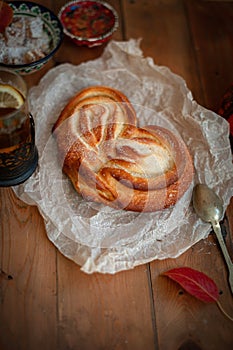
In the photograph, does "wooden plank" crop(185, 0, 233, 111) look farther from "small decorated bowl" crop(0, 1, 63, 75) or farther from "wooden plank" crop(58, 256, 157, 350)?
"wooden plank" crop(58, 256, 157, 350)

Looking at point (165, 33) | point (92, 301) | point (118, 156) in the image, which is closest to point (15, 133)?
point (118, 156)

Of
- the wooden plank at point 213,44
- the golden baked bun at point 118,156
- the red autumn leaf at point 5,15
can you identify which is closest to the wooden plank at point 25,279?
the golden baked bun at point 118,156

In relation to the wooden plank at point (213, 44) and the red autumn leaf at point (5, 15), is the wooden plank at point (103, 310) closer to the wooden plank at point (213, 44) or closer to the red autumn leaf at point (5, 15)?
the wooden plank at point (213, 44)

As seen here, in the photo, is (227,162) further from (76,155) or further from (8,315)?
(8,315)

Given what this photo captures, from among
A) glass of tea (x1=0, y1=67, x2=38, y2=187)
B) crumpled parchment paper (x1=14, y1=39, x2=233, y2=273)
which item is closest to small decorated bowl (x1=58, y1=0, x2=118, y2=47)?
crumpled parchment paper (x1=14, y1=39, x2=233, y2=273)

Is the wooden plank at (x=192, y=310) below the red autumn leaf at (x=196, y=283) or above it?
below

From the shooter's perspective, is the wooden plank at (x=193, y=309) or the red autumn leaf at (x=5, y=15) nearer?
the wooden plank at (x=193, y=309)

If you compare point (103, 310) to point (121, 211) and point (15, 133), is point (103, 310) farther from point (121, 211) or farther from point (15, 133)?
point (15, 133)
